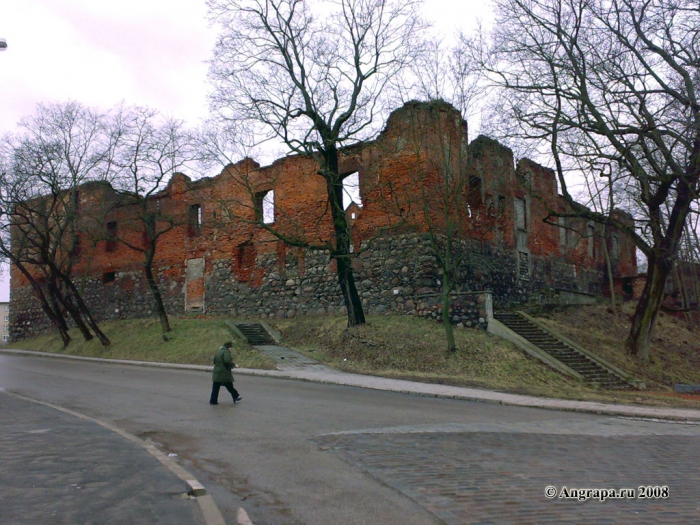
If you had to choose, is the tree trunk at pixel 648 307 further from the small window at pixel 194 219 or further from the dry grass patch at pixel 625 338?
the small window at pixel 194 219

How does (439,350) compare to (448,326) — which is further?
(439,350)

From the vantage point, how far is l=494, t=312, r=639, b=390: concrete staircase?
64.6 ft

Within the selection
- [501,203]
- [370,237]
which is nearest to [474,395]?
[370,237]

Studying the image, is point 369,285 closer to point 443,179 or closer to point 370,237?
point 370,237

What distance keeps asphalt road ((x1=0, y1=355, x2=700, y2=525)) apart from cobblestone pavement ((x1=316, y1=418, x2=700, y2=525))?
3 cm

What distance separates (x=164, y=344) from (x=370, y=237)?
10.2 meters

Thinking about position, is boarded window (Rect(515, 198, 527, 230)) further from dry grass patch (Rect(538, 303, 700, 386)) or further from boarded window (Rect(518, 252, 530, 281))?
dry grass patch (Rect(538, 303, 700, 386))

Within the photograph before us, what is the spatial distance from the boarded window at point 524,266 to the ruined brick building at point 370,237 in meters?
0.11

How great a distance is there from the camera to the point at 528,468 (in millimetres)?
7477

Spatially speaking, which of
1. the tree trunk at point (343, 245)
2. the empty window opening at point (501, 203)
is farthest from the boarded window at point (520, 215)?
the tree trunk at point (343, 245)

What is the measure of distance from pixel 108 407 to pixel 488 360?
11.9m

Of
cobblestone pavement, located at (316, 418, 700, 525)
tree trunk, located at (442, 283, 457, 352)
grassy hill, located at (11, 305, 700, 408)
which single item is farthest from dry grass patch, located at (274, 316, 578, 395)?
cobblestone pavement, located at (316, 418, 700, 525)

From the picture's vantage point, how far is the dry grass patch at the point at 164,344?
2345 centimetres

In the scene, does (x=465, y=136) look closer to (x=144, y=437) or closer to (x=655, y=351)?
(x=655, y=351)
